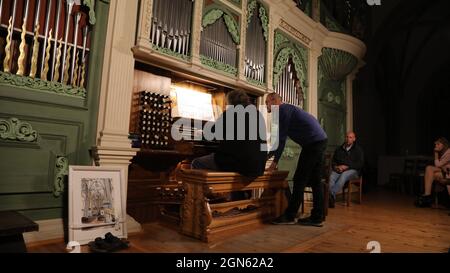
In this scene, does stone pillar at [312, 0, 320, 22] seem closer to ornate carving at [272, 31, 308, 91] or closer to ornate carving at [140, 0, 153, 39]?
ornate carving at [272, 31, 308, 91]

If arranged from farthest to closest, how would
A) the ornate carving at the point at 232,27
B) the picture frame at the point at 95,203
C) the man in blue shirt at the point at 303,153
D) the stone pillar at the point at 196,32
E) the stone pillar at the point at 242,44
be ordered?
1. the stone pillar at the point at 242,44
2. the ornate carving at the point at 232,27
3. the stone pillar at the point at 196,32
4. the man in blue shirt at the point at 303,153
5. the picture frame at the point at 95,203

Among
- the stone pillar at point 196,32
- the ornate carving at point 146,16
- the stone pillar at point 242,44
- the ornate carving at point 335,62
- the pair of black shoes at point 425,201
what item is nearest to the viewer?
the ornate carving at point 146,16

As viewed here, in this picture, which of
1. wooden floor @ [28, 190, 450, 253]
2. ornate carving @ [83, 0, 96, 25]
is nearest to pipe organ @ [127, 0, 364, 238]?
wooden floor @ [28, 190, 450, 253]

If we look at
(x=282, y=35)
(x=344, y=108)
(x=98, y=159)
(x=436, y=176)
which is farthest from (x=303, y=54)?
(x=98, y=159)

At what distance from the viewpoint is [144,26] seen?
298cm

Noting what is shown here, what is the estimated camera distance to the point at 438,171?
5.06m

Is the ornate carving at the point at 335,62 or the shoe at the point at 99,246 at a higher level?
the ornate carving at the point at 335,62

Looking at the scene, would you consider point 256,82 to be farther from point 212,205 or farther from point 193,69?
point 212,205

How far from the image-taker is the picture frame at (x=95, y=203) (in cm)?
231

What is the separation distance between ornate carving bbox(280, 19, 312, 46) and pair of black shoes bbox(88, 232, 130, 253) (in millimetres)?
4425

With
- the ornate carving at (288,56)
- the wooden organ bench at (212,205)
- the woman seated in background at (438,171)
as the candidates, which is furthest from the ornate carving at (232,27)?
the woman seated in background at (438,171)

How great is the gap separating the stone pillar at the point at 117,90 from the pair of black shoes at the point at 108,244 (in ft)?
1.63

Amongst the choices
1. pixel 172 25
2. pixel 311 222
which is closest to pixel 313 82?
pixel 311 222

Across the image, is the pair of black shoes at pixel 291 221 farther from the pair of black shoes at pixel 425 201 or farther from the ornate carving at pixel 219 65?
the pair of black shoes at pixel 425 201
